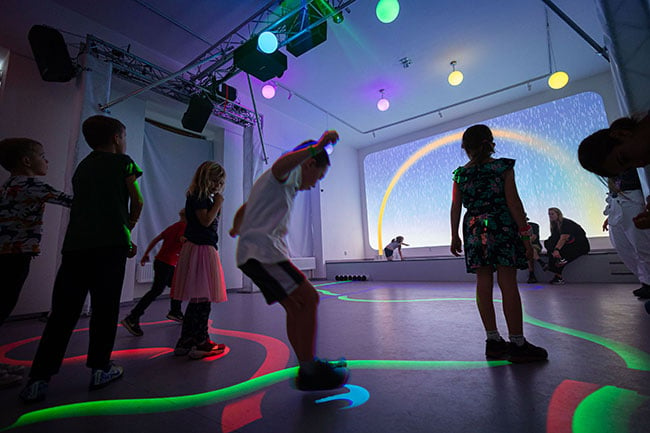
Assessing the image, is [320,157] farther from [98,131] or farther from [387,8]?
[387,8]

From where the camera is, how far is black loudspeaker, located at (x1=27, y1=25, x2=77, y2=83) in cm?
342

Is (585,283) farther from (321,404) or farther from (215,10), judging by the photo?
(215,10)

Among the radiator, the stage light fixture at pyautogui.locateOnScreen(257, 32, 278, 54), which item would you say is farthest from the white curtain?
the stage light fixture at pyautogui.locateOnScreen(257, 32, 278, 54)

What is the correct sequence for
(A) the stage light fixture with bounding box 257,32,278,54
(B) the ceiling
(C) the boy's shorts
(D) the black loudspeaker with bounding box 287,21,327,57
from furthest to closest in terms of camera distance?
(B) the ceiling → (D) the black loudspeaker with bounding box 287,21,327,57 → (A) the stage light fixture with bounding box 257,32,278,54 → (C) the boy's shorts

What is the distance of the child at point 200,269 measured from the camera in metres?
1.88

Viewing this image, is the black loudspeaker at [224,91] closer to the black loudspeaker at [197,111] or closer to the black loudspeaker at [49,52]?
the black loudspeaker at [197,111]

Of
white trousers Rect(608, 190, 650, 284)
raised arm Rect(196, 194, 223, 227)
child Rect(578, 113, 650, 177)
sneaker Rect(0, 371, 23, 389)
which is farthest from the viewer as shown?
white trousers Rect(608, 190, 650, 284)

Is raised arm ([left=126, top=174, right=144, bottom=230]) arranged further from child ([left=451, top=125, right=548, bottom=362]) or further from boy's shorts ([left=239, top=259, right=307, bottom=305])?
child ([left=451, top=125, right=548, bottom=362])

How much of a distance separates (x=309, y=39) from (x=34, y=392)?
4.41m

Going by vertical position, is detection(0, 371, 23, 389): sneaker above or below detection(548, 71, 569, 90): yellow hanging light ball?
below

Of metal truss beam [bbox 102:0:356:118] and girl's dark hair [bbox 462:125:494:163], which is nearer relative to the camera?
girl's dark hair [bbox 462:125:494:163]

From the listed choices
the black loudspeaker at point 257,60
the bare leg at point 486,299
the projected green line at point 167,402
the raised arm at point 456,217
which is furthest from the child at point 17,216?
the black loudspeaker at point 257,60

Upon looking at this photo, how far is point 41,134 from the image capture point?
3.96 metres

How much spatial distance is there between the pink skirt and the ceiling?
3.80 metres
